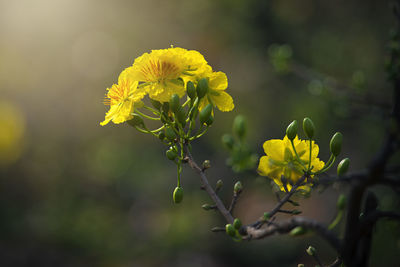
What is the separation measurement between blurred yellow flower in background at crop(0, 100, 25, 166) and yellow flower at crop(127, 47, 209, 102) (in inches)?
168

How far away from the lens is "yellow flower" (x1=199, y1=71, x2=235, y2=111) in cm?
107

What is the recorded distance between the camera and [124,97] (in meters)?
1.03

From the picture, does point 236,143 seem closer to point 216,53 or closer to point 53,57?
point 216,53

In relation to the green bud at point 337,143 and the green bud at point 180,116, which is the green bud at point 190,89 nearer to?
the green bud at point 180,116

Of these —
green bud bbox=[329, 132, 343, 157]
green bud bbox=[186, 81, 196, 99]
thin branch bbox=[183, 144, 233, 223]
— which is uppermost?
green bud bbox=[186, 81, 196, 99]

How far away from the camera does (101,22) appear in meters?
6.06

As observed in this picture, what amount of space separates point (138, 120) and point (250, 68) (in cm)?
491

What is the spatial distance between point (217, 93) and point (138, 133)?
4.28m

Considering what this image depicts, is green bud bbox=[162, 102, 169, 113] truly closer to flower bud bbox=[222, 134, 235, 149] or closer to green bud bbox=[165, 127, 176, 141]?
green bud bbox=[165, 127, 176, 141]

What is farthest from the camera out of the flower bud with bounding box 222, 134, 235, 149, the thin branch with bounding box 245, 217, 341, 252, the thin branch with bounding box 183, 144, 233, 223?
the thin branch with bounding box 183, 144, 233, 223

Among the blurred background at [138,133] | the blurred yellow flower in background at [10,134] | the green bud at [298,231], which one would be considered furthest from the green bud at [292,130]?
the blurred yellow flower in background at [10,134]

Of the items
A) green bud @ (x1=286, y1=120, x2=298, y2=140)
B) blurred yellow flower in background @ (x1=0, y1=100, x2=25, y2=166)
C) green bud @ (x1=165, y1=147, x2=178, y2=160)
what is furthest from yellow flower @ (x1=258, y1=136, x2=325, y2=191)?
blurred yellow flower in background @ (x1=0, y1=100, x2=25, y2=166)

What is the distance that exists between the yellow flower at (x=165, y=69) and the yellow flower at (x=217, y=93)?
0.07 m

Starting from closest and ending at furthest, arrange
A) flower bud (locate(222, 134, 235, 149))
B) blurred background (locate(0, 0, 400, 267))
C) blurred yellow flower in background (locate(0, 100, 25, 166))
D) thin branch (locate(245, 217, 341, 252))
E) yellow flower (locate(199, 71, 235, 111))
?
thin branch (locate(245, 217, 341, 252)) < flower bud (locate(222, 134, 235, 149)) < yellow flower (locate(199, 71, 235, 111)) < blurred background (locate(0, 0, 400, 267)) < blurred yellow flower in background (locate(0, 100, 25, 166))
